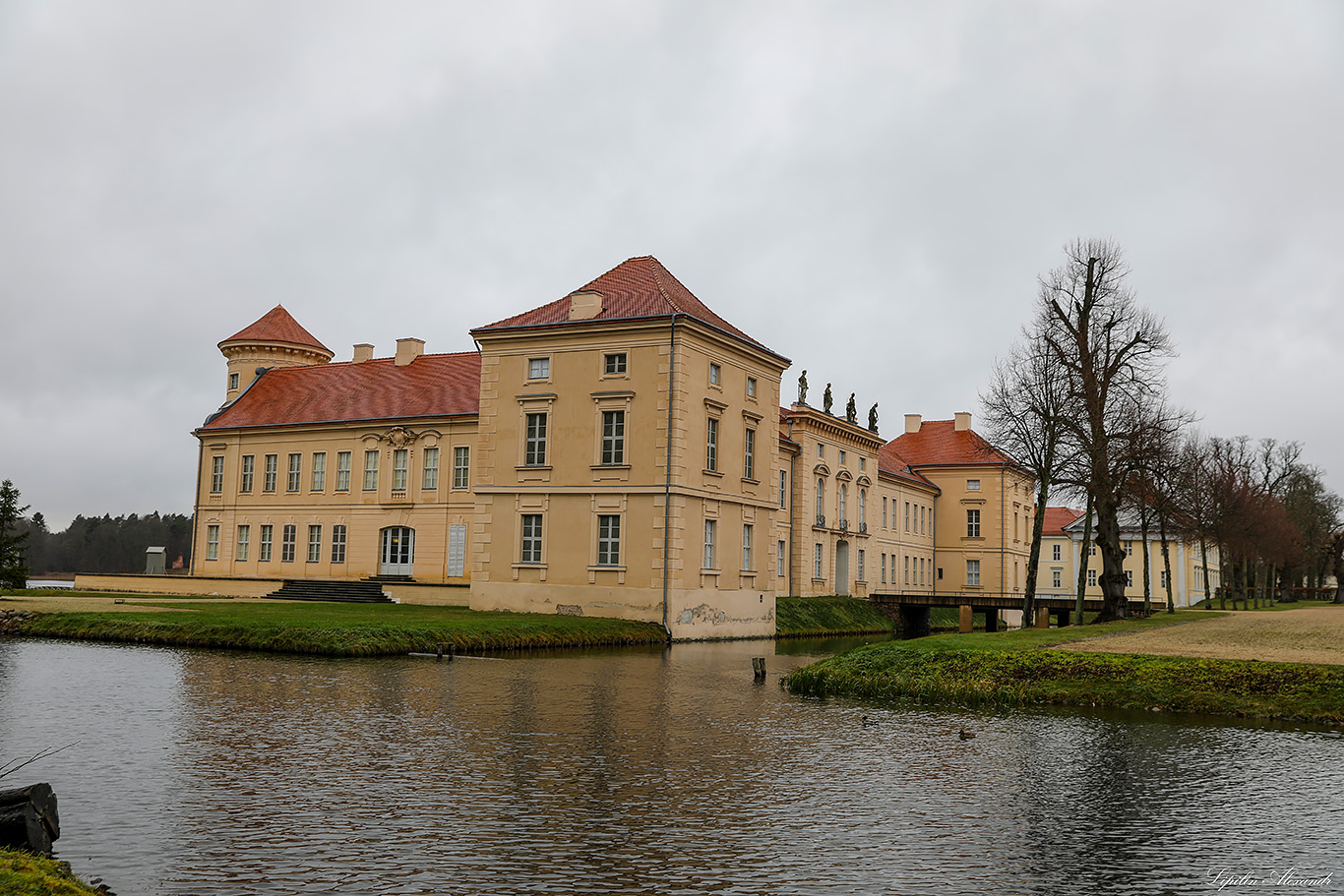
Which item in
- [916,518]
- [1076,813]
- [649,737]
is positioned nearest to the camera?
[1076,813]

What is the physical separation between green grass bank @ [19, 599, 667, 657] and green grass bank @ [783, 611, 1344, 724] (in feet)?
34.8

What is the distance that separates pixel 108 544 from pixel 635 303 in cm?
10082

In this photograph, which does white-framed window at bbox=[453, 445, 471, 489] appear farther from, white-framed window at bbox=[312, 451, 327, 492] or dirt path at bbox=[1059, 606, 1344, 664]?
dirt path at bbox=[1059, 606, 1344, 664]

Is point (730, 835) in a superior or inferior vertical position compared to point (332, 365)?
inferior

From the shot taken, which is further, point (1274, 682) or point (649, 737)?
point (1274, 682)

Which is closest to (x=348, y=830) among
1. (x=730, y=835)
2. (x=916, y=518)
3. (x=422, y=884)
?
(x=422, y=884)

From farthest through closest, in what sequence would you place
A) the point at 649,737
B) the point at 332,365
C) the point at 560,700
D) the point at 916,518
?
the point at 916,518, the point at 332,365, the point at 560,700, the point at 649,737

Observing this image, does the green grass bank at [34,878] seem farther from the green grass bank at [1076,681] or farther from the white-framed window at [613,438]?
the white-framed window at [613,438]

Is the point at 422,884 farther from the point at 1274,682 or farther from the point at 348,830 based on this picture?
the point at 1274,682

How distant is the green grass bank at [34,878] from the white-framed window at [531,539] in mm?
32156

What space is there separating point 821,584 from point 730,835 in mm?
52599

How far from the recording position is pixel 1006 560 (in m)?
79.2

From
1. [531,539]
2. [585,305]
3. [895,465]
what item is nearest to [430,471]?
[531,539]

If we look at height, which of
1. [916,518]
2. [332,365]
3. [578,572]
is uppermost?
[332,365]
